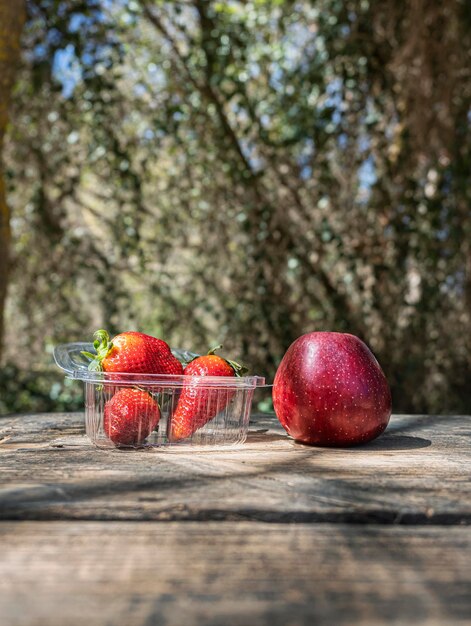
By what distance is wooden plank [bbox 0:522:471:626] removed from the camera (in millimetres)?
383

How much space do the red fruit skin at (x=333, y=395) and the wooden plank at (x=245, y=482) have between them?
0.03m

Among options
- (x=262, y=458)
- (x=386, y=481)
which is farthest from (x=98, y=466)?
(x=386, y=481)

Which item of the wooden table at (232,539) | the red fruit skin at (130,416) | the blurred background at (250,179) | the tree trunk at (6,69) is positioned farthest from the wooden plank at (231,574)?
the blurred background at (250,179)

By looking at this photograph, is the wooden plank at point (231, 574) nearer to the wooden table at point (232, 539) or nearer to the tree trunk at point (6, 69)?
the wooden table at point (232, 539)

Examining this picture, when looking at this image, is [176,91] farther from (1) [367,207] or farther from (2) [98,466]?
(2) [98,466]

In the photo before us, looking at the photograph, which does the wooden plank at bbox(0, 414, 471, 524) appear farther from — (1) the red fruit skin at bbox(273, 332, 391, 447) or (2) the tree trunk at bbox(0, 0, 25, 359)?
(2) the tree trunk at bbox(0, 0, 25, 359)

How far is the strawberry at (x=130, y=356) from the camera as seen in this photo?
0.92 m

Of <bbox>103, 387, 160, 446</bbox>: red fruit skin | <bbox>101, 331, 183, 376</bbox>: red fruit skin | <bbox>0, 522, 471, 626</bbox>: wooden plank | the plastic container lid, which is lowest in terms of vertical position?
<bbox>0, 522, 471, 626</bbox>: wooden plank

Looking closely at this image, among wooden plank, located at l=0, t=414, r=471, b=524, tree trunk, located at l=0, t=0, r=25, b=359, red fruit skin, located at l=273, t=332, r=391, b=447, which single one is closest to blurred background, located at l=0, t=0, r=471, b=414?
tree trunk, located at l=0, t=0, r=25, b=359

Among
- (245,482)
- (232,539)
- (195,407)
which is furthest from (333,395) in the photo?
(232,539)

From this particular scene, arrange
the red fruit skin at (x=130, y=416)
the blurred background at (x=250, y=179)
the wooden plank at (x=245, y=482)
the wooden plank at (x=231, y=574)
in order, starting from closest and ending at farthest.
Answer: the wooden plank at (x=231, y=574) < the wooden plank at (x=245, y=482) < the red fruit skin at (x=130, y=416) < the blurred background at (x=250, y=179)

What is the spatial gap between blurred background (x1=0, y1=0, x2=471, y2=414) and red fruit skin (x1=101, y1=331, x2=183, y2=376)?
2225 millimetres

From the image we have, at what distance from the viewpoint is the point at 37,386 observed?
343cm

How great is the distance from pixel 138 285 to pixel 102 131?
2.40 ft
